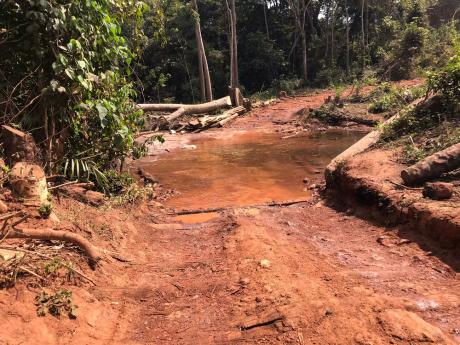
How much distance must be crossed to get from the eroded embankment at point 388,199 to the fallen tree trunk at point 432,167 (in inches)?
7.7

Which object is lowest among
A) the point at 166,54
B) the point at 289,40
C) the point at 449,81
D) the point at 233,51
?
the point at 449,81

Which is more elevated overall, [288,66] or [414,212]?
[288,66]

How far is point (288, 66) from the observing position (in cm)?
2867

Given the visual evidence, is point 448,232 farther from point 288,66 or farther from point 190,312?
point 288,66

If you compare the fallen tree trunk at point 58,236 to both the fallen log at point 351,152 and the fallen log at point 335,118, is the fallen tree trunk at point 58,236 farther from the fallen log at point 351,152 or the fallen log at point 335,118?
the fallen log at point 335,118

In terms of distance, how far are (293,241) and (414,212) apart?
60.7 inches

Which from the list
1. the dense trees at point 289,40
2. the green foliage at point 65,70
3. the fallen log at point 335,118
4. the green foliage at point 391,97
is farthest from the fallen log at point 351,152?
the dense trees at point 289,40

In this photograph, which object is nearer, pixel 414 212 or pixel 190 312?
pixel 190 312

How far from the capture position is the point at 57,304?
3055mm

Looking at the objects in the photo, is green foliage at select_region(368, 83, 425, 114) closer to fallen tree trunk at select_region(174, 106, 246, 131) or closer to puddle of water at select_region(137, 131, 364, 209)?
puddle of water at select_region(137, 131, 364, 209)

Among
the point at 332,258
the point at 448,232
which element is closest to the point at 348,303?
the point at 332,258

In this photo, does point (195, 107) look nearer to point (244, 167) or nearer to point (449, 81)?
point (244, 167)

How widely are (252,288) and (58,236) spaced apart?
1.81m

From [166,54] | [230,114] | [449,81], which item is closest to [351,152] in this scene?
[449,81]
